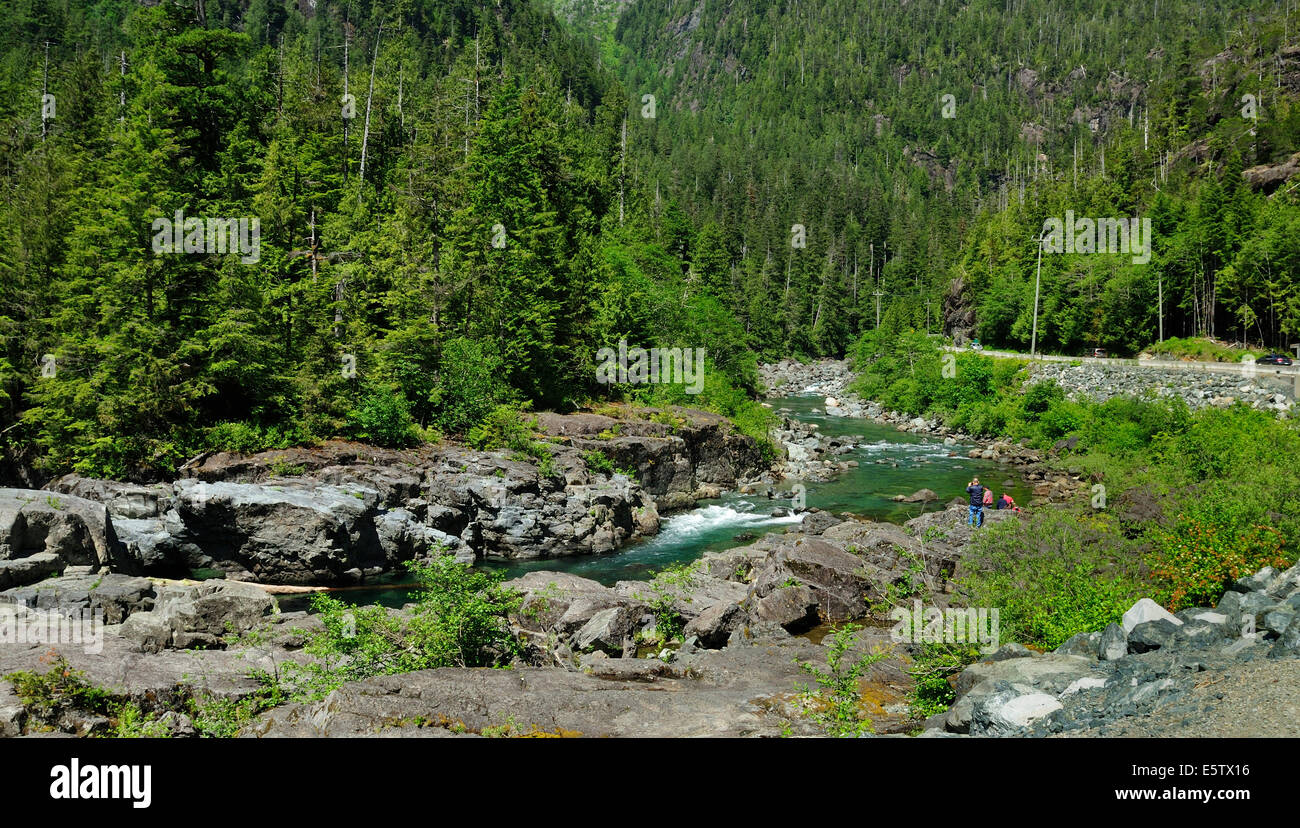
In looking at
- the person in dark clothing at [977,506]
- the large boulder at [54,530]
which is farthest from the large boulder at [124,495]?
the person in dark clothing at [977,506]

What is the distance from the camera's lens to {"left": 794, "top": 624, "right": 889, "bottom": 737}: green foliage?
9594mm

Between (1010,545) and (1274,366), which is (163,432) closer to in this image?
(1010,545)

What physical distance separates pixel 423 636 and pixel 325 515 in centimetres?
1221

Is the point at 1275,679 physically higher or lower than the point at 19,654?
higher

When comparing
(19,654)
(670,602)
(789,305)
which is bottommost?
(670,602)

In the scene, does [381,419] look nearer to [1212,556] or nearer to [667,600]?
[667,600]

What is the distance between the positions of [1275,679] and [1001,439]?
44.1 meters

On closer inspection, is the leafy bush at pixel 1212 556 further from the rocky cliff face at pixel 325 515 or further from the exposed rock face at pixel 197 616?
the exposed rock face at pixel 197 616

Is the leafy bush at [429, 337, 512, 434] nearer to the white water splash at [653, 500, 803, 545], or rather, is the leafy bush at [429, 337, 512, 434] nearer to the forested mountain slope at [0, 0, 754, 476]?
the forested mountain slope at [0, 0, 754, 476]

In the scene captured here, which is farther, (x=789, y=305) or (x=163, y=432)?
(x=789, y=305)

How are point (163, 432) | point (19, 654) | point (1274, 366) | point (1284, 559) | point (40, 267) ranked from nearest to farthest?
point (19, 654) → point (1284, 559) → point (163, 432) → point (40, 267) → point (1274, 366)

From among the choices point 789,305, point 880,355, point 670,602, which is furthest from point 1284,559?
point 789,305
